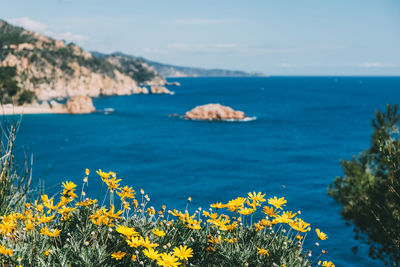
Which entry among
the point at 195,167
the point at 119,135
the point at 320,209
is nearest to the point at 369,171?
the point at 320,209

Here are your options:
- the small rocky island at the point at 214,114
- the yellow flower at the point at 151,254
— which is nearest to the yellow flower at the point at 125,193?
the yellow flower at the point at 151,254

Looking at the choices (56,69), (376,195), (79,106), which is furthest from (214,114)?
(56,69)

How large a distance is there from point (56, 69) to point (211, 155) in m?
98.9

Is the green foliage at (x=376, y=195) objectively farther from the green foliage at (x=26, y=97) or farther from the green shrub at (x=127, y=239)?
the green foliage at (x=26, y=97)

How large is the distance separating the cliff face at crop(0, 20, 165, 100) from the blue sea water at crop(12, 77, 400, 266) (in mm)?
41085

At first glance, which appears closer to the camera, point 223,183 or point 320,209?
point 320,209

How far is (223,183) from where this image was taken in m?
37.3

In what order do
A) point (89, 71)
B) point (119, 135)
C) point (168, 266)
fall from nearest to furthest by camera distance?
point (168, 266), point (119, 135), point (89, 71)

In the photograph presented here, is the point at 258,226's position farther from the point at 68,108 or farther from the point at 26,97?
the point at 26,97

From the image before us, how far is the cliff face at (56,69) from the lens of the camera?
110875 millimetres

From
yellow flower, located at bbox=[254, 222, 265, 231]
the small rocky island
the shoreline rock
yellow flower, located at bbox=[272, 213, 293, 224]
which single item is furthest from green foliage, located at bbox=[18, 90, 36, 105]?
yellow flower, located at bbox=[272, 213, 293, 224]

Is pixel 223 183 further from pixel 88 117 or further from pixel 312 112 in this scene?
pixel 312 112

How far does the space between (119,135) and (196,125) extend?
56.8 ft

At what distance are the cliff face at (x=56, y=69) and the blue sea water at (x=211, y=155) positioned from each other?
135 ft
